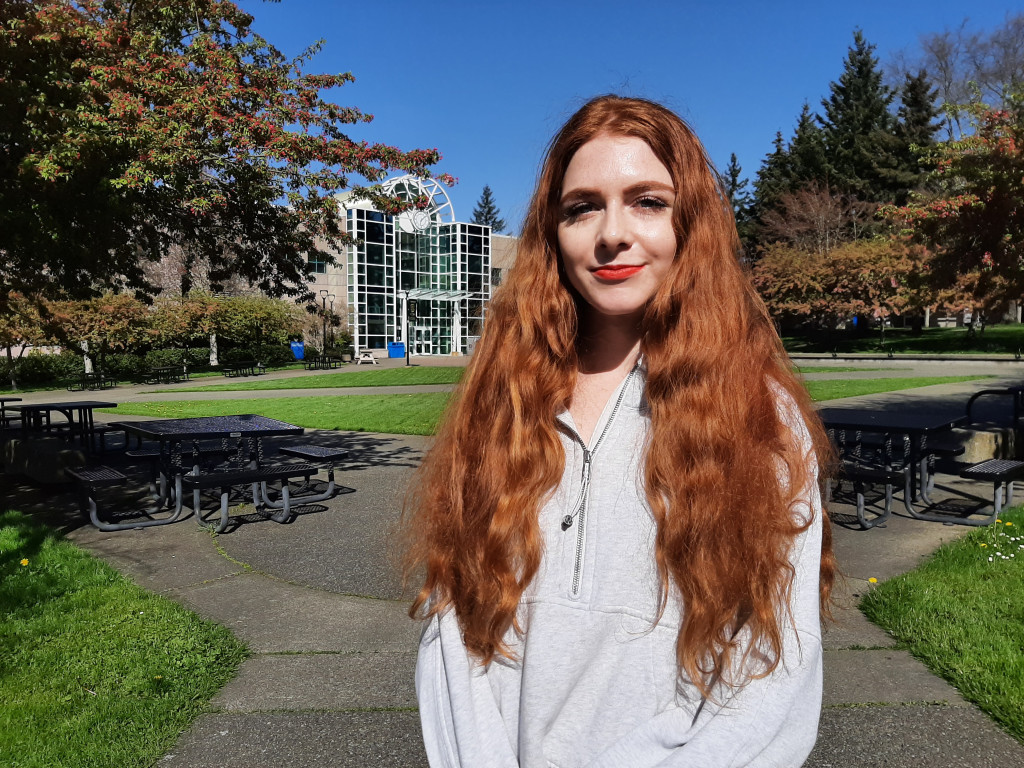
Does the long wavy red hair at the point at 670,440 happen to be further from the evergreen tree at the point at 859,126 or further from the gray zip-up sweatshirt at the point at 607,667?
the evergreen tree at the point at 859,126

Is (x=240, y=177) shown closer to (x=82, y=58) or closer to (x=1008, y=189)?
(x=82, y=58)

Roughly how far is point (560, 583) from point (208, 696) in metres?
2.64

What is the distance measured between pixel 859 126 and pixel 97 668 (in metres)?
51.3

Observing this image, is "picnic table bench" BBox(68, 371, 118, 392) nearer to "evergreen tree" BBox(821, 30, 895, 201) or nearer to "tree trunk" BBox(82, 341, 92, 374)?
"tree trunk" BBox(82, 341, 92, 374)

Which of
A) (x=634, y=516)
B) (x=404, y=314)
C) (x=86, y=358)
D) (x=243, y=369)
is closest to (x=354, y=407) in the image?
(x=634, y=516)

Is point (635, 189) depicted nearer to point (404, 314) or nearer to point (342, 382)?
point (342, 382)

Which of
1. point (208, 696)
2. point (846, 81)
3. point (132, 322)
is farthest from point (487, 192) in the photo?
point (208, 696)

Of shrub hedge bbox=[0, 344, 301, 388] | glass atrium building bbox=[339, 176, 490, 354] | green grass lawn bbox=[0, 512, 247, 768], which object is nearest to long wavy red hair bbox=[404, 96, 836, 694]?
green grass lawn bbox=[0, 512, 247, 768]

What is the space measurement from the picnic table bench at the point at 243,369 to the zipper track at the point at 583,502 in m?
29.7

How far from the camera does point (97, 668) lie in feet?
11.4

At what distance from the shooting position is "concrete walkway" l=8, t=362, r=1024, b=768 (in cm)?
284

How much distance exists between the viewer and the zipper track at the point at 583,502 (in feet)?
4.20

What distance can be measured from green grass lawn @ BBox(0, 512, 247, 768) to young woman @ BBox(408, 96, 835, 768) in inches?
84.4

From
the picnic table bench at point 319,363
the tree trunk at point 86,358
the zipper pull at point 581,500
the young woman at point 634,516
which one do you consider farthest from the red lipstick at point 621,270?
the picnic table bench at point 319,363
